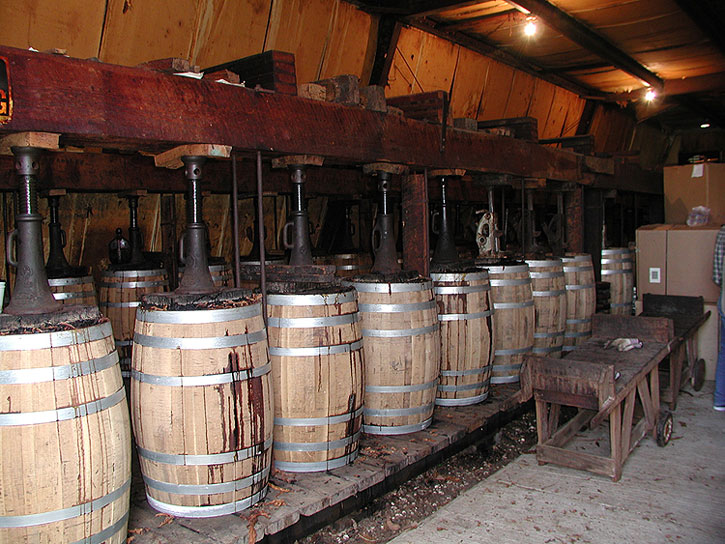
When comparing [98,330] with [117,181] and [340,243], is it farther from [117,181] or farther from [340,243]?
[340,243]

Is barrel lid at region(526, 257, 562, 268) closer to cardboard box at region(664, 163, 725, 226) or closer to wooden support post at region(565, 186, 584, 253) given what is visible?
wooden support post at region(565, 186, 584, 253)

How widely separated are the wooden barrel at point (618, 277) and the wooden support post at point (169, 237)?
4760mm

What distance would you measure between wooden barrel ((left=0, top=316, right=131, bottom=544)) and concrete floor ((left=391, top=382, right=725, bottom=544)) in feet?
5.09

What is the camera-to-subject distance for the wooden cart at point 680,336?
17.6 ft

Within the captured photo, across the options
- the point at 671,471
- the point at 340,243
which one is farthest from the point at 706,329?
the point at 340,243

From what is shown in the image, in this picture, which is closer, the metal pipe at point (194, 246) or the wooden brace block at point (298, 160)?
the metal pipe at point (194, 246)

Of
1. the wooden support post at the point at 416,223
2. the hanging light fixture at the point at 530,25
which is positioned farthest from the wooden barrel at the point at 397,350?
the hanging light fixture at the point at 530,25

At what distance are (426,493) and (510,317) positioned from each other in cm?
159

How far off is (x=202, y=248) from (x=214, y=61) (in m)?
3.04

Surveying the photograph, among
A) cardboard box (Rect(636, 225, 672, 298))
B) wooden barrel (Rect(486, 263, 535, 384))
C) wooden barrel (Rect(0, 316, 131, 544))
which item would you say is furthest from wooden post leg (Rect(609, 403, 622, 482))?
cardboard box (Rect(636, 225, 672, 298))

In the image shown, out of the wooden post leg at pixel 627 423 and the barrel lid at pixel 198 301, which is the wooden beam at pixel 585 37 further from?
the barrel lid at pixel 198 301

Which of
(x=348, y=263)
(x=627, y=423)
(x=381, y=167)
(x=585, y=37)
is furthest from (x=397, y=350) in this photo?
(x=585, y=37)

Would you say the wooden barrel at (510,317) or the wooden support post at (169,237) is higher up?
the wooden support post at (169,237)

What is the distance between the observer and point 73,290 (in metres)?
4.41
